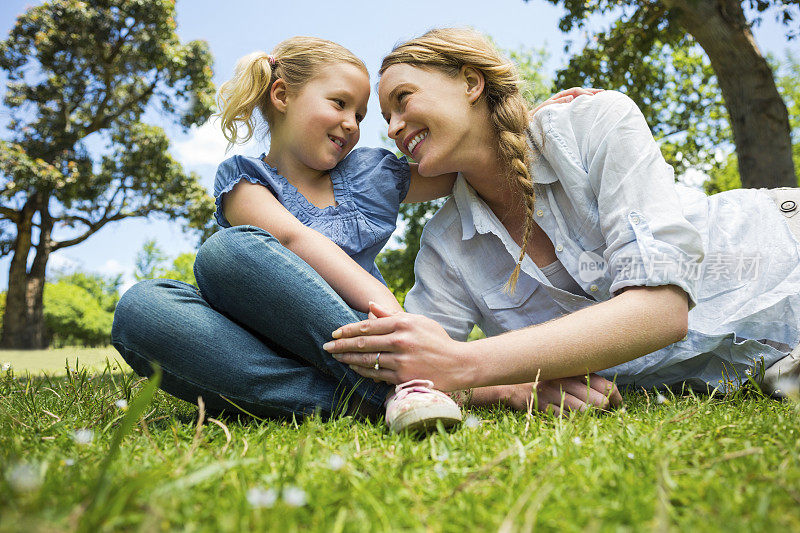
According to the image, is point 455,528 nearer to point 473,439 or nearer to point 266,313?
point 473,439

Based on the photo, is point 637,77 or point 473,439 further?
point 637,77

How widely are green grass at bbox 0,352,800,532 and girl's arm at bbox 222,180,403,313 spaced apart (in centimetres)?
57

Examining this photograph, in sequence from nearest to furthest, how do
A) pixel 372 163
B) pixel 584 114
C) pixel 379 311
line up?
pixel 379 311 → pixel 584 114 → pixel 372 163

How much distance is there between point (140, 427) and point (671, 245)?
66.3 inches

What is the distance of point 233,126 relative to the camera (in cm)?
284

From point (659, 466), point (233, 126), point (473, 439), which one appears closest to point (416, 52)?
point (233, 126)

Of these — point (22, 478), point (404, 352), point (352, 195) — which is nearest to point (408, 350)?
point (404, 352)

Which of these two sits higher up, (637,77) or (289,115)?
(637,77)

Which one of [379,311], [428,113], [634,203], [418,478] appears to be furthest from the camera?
[428,113]

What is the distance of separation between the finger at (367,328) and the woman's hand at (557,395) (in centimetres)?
50

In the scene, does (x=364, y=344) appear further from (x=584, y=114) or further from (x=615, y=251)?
(x=584, y=114)

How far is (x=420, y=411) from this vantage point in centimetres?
148

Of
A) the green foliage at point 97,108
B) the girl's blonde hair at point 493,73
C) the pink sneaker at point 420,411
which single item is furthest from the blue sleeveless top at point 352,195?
the green foliage at point 97,108

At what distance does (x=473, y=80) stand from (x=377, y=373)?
4.59 feet
